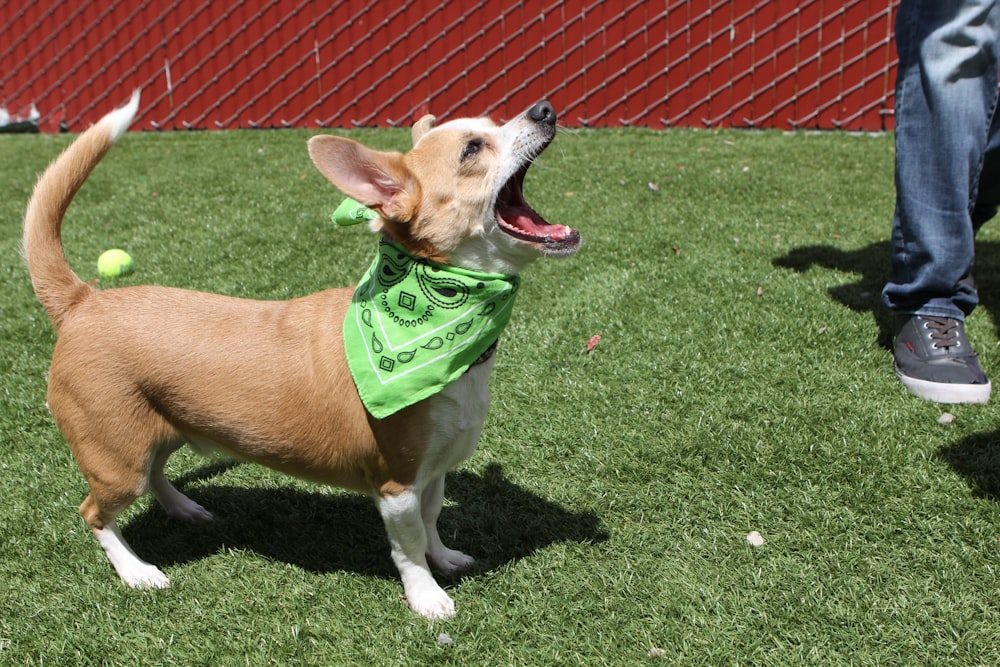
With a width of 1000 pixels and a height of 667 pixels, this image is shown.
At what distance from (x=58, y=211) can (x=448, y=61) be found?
6.64 meters

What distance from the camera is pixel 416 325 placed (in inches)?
99.5

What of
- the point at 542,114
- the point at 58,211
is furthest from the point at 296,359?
the point at 542,114

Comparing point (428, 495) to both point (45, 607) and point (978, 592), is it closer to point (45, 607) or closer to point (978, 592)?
point (45, 607)

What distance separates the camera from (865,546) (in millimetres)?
2816

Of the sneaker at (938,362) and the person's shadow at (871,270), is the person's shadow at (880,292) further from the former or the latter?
the sneaker at (938,362)

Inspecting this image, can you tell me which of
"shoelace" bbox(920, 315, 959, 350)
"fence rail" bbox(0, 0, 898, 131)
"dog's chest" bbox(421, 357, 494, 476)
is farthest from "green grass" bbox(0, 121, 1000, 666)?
"fence rail" bbox(0, 0, 898, 131)

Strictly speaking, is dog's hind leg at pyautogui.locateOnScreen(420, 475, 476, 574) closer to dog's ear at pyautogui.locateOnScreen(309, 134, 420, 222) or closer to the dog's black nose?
dog's ear at pyautogui.locateOnScreen(309, 134, 420, 222)

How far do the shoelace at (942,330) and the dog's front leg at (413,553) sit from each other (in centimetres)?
250

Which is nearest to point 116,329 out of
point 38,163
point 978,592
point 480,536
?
point 480,536

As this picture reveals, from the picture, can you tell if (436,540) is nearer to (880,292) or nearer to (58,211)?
(58,211)

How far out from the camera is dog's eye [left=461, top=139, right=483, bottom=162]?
8.29 ft

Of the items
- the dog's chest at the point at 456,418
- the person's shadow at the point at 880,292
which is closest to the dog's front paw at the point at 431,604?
the dog's chest at the point at 456,418

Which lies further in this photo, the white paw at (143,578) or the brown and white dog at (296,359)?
the white paw at (143,578)

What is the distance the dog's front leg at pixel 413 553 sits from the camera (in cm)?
260
